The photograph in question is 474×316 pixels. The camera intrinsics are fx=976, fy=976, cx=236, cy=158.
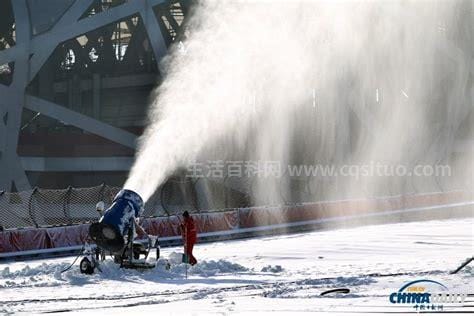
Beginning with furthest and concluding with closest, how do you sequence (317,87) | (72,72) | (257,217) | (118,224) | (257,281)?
1. (72,72)
2. (317,87)
3. (257,217)
4. (118,224)
5. (257,281)

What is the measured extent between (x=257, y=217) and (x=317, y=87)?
17.5m

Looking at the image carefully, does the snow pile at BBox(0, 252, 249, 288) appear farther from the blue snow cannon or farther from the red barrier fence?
the red barrier fence

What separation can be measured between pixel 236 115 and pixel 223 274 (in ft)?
99.9

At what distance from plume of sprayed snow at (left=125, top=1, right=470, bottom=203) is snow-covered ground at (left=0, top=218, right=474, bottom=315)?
1501cm

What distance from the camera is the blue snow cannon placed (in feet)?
58.9

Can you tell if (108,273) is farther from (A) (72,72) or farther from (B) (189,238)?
(A) (72,72)

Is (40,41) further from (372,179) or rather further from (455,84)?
(455,84)

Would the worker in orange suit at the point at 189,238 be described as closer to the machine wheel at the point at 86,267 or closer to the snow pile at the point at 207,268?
the snow pile at the point at 207,268

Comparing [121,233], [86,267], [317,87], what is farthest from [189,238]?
[317,87]

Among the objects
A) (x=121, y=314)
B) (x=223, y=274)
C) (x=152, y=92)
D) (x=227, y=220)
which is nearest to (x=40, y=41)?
Answer: (x=152, y=92)

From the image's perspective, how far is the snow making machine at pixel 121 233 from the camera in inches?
706

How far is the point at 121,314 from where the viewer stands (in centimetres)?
1218

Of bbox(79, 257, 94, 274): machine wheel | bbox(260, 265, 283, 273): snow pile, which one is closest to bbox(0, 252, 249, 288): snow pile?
bbox(79, 257, 94, 274): machine wheel

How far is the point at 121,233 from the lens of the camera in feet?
59.0
